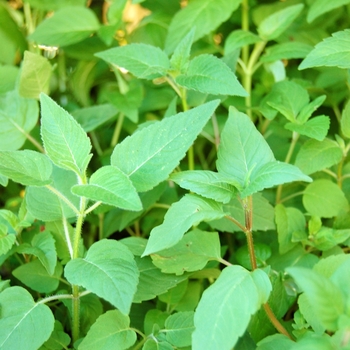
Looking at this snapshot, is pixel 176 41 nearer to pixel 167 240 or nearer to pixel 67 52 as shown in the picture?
pixel 67 52

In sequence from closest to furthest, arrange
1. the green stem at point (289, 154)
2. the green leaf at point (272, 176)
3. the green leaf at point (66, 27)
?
the green leaf at point (272, 176)
the green stem at point (289, 154)
the green leaf at point (66, 27)

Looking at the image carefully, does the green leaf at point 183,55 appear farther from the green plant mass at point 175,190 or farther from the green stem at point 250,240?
the green stem at point 250,240

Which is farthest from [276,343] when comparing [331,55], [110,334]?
[331,55]

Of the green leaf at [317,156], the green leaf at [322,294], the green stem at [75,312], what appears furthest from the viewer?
the green leaf at [317,156]

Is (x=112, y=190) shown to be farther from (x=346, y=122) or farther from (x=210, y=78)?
(x=346, y=122)

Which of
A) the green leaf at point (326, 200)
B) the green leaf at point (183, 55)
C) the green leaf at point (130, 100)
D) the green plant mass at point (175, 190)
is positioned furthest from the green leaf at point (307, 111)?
the green leaf at point (130, 100)

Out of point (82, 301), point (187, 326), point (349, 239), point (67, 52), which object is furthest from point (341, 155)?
point (67, 52)
